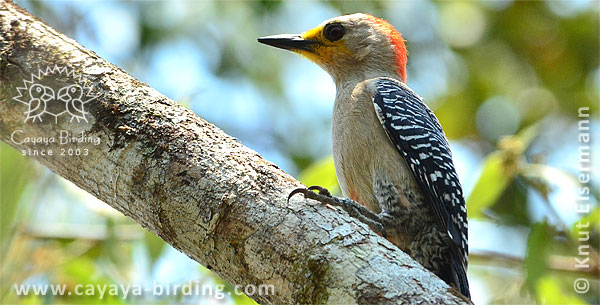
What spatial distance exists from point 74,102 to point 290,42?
2547mm

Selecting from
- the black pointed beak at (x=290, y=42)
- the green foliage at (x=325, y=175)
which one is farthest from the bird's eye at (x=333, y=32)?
the green foliage at (x=325, y=175)

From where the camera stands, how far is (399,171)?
4.07m

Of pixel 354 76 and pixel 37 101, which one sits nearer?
pixel 37 101

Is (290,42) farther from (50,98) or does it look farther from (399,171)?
(50,98)

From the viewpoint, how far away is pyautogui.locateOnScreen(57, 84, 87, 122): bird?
271 cm

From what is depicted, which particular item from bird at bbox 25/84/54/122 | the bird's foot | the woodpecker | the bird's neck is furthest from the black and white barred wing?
bird at bbox 25/84/54/122

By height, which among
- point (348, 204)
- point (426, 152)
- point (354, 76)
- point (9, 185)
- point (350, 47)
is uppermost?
point (350, 47)

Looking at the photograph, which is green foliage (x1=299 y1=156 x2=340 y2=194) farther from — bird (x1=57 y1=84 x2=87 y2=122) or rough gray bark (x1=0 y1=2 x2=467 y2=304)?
bird (x1=57 y1=84 x2=87 y2=122)

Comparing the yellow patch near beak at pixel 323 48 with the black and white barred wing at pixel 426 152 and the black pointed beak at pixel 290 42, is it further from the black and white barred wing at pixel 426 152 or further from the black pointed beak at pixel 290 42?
the black and white barred wing at pixel 426 152

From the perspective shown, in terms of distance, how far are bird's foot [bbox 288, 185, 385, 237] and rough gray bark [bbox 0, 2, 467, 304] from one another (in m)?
0.06

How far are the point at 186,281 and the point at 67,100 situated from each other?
69.8 inches

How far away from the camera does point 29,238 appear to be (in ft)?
15.3

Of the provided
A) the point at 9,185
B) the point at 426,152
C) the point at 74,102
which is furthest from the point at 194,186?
the point at 426,152

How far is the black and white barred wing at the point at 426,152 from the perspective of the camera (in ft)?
12.6
